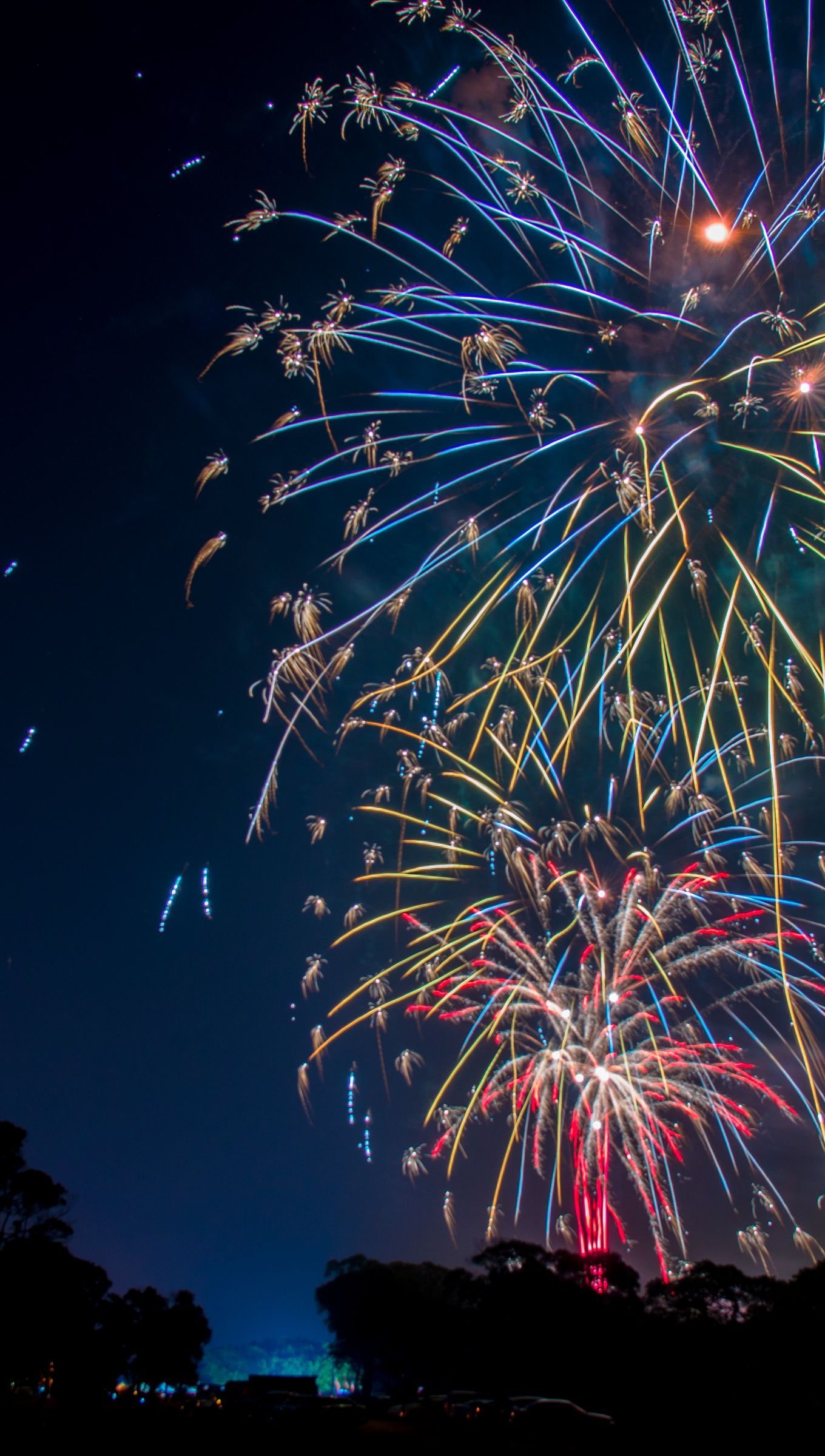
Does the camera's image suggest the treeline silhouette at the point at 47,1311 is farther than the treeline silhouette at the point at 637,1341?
Yes

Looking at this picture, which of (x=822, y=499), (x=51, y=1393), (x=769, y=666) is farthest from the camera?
(x=51, y=1393)

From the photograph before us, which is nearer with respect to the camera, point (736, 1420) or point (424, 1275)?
point (736, 1420)

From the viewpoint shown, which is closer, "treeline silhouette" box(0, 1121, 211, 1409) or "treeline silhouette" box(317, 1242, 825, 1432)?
"treeline silhouette" box(317, 1242, 825, 1432)

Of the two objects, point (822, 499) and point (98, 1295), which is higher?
point (822, 499)

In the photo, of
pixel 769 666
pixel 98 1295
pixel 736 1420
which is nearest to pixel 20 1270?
pixel 98 1295

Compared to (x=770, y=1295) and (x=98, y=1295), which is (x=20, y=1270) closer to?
(x=98, y=1295)

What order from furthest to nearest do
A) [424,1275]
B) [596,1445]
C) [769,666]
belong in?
[424,1275]
[596,1445]
[769,666]

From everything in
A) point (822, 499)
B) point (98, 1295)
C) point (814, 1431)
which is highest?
point (822, 499)

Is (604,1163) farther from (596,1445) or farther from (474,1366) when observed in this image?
(474,1366)
